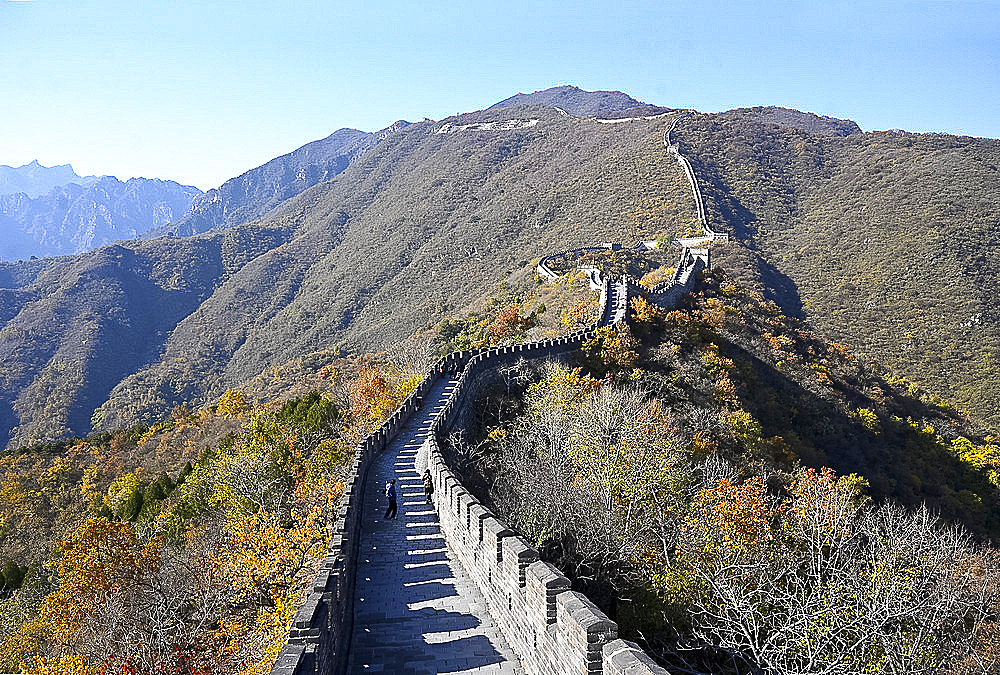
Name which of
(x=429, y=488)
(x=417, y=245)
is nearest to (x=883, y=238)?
(x=417, y=245)

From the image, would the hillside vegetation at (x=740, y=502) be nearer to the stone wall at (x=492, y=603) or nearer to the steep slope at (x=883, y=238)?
the stone wall at (x=492, y=603)

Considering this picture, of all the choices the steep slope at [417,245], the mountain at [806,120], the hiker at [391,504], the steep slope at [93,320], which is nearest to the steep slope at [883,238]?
the steep slope at [417,245]

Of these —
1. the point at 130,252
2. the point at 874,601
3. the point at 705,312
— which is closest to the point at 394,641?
the point at 874,601

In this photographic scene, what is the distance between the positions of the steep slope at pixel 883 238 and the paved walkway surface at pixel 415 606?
36.5 m

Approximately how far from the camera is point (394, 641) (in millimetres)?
8047

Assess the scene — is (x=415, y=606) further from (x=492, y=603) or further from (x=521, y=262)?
(x=521, y=262)

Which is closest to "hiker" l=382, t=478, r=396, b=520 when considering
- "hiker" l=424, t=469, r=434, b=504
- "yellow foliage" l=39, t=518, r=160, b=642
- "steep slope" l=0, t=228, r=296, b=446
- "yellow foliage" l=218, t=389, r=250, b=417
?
"hiker" l=424, t=469, r=434, b=504

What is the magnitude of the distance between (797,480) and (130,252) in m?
114

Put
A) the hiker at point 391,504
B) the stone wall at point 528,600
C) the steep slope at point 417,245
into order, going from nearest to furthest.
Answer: the stone wall at point 528,600 < the hiker at point 391,504 < the steep slope at point 417,245

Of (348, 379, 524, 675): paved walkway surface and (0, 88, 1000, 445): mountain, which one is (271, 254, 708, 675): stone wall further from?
(0, 88, 1000, 445): mountain

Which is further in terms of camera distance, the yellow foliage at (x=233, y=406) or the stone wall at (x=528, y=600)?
the yellow foliage at (x=233, y=406)

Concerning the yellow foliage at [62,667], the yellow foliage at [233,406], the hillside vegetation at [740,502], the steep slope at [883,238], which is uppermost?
the steep slope at [883,238]

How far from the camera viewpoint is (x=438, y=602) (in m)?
8.98

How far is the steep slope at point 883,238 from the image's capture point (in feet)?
138
